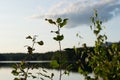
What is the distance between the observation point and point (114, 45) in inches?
243

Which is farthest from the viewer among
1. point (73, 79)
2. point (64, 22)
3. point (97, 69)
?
point (73, 79)

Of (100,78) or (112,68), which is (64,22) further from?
(112,68)

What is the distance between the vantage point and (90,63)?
572cm

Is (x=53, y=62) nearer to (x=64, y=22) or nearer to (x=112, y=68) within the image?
(x=64, y=22)

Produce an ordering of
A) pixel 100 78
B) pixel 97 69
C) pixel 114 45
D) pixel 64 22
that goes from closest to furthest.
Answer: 1. pixel 64 22
2. pixel 100 78
3. pixel 97 69
4. pixel 114 45

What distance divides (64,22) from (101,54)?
1.64 metres

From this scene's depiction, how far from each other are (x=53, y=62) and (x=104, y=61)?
1.49 m

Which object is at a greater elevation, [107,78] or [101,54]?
[101,54]

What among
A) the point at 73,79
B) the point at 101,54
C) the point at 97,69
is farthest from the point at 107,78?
the point at 73,79

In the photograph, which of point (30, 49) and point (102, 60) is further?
point (102, 60)

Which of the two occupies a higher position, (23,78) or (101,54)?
(101,54)

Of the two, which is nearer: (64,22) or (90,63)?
(64,22)

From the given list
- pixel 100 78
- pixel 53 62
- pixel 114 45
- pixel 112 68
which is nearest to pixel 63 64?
pixel 53 62

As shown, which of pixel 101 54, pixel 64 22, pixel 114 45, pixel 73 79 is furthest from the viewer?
pixel 73 79
